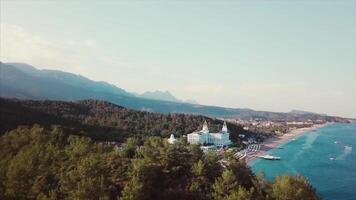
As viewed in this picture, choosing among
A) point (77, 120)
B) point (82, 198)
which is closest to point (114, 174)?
point (82, 198)

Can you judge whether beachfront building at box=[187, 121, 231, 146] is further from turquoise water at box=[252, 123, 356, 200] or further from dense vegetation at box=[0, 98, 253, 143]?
turquoise water at box=[252, 123, 356, 200]

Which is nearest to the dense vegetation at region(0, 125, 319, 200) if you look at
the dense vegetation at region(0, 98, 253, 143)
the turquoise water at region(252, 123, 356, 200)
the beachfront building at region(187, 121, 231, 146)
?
the dense vegetation at region(0, 98, 253, 143)

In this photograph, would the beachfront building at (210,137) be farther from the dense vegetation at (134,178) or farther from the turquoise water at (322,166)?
the dense vegetation at (134,178)

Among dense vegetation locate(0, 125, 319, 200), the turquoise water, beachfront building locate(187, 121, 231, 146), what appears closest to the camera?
dense vegetation locate(0, 125, 319, 200)

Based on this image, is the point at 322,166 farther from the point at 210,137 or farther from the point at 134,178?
the point at 134,178

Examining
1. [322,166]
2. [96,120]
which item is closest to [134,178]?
[322,166]
